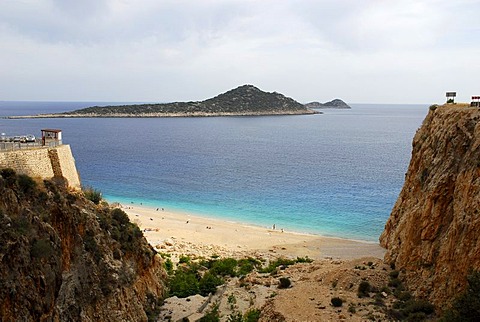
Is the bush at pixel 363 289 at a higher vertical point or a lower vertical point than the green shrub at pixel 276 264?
higher

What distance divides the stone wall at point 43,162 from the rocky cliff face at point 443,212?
22.1 m

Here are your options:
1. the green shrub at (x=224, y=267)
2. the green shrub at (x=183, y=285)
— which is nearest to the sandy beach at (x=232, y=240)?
the green shrub at (x=224, y=267)

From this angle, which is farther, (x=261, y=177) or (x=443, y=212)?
(x=261, y=177)

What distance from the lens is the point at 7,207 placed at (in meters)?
17.3

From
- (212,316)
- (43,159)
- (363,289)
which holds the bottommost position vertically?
(212,316)

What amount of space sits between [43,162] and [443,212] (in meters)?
24.0

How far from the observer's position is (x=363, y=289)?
25125 millimetres

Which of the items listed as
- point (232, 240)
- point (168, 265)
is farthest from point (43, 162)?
point (232, 240)

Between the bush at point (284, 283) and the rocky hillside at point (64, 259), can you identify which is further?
the bush at point (284, 283)

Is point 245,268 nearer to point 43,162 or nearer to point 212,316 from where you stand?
point 212,316

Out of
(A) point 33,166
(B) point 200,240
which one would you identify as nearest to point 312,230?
(B) point 200,240

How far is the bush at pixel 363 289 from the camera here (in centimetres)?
2481

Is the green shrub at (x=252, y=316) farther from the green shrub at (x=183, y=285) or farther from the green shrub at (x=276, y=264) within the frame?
the green shrub at (x=276, y=264)

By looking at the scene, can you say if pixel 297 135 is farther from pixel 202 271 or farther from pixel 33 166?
pixel 33 166
